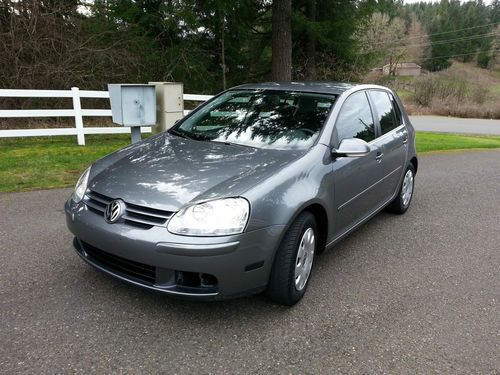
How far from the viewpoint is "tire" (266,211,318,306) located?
120 inches

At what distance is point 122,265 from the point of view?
3018mm

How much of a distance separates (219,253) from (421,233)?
10.6 feet

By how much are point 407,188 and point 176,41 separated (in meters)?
11.5

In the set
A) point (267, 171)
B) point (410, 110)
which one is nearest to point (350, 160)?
point (267, 171)

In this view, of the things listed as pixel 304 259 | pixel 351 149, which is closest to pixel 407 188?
pixel 351 149

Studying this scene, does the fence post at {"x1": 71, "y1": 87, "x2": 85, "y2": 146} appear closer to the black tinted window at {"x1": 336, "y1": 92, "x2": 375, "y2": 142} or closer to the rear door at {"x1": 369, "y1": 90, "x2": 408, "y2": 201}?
the rear door at {"x1": 369, "y1": 90, "x2": 408, "y2": 201}

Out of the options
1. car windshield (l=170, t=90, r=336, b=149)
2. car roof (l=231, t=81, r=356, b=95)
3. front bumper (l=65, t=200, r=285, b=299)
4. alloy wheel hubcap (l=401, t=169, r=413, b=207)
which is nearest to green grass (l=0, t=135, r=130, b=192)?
car windshield (l=170, t=90, r=336, b=149)

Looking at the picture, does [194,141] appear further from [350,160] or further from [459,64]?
[459,64]

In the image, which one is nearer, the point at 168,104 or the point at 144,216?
the point at 144,216

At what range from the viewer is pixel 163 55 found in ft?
47.7

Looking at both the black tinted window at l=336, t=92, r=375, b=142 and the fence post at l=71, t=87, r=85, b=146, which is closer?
the black tinted window at l=336, t=92, r=375, b=142

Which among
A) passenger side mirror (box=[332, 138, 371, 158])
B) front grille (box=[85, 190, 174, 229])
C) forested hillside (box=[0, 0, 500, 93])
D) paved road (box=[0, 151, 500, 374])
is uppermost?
forested hillside (box=[0, 0, 500, 93])

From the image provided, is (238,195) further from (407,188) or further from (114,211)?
(407,188)

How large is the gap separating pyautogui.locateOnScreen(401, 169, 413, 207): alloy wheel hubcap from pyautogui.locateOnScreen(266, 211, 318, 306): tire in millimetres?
2699
